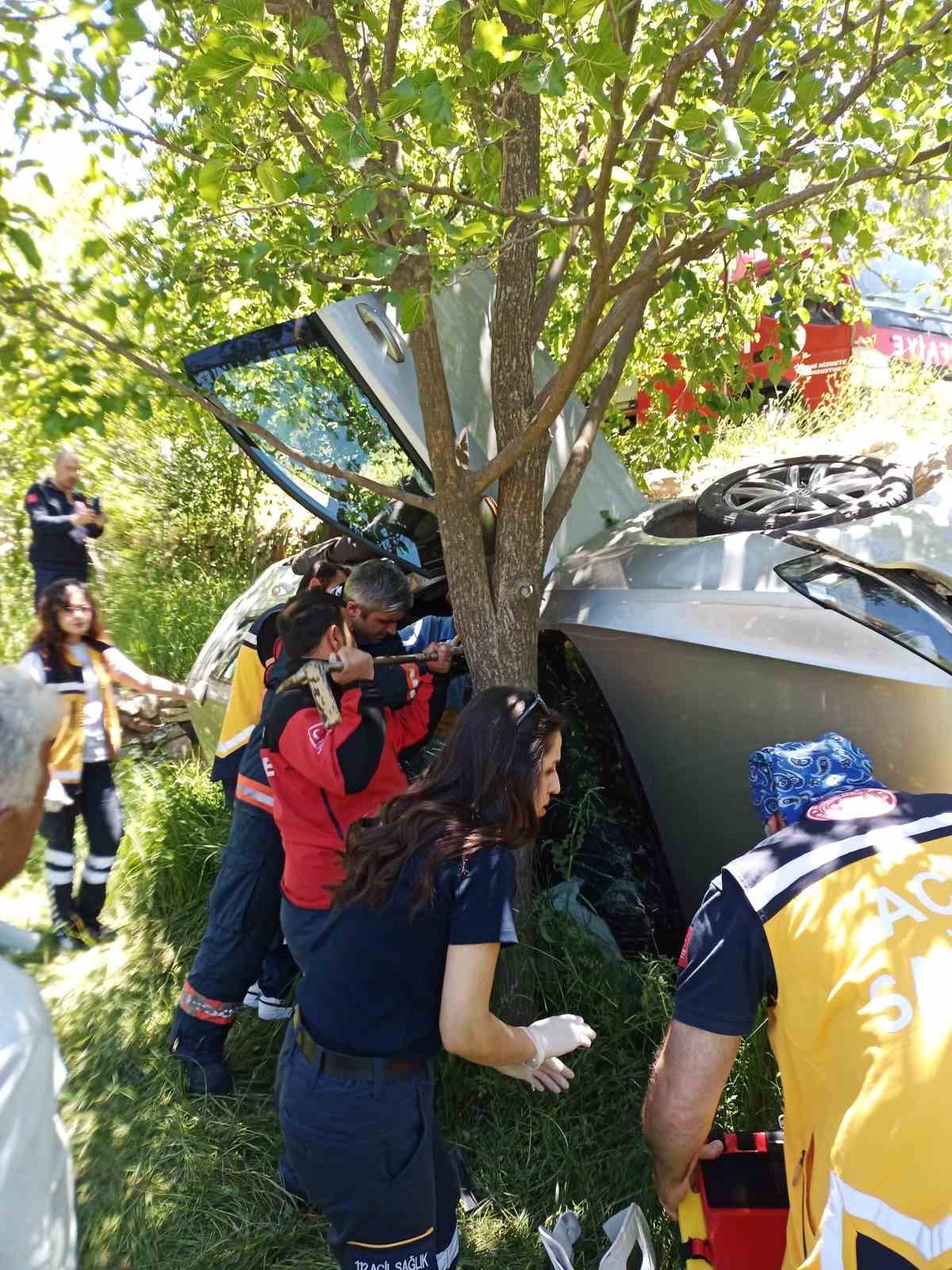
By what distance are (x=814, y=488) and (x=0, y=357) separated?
2629 millimetres

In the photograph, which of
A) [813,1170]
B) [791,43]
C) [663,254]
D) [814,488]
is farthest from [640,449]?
[813,1170]

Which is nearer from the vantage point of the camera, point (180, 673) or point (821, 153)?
point (821, 153)

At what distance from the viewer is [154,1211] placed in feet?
8.96

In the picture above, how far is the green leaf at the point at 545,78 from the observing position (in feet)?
6.31

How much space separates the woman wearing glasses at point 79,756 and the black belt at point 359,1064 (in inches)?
93.7

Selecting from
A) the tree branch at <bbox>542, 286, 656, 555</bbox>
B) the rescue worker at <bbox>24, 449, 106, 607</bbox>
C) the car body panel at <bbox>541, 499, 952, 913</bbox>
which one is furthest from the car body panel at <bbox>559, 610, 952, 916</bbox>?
the rescue worker at <bbox>24, 449, 106, 607</bbox>

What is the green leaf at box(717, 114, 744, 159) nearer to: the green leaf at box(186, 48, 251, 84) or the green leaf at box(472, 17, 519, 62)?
the green leaf at box(472, 17, 519, 62)

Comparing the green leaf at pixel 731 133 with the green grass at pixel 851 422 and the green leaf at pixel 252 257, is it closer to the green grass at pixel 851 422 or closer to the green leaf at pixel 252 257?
the green leaf at pixel 252 257

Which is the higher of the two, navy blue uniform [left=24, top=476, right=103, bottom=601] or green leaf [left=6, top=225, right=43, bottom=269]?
green leaf [left=6, top=225, right=43, bottom=269]

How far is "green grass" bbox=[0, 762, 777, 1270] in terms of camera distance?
8.49ft

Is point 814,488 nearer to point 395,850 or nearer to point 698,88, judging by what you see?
point 698,88

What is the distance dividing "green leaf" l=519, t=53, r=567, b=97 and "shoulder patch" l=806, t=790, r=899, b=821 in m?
1.35

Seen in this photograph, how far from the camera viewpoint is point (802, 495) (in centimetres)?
366

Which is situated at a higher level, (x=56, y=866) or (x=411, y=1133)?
(x=411, y=1133)
